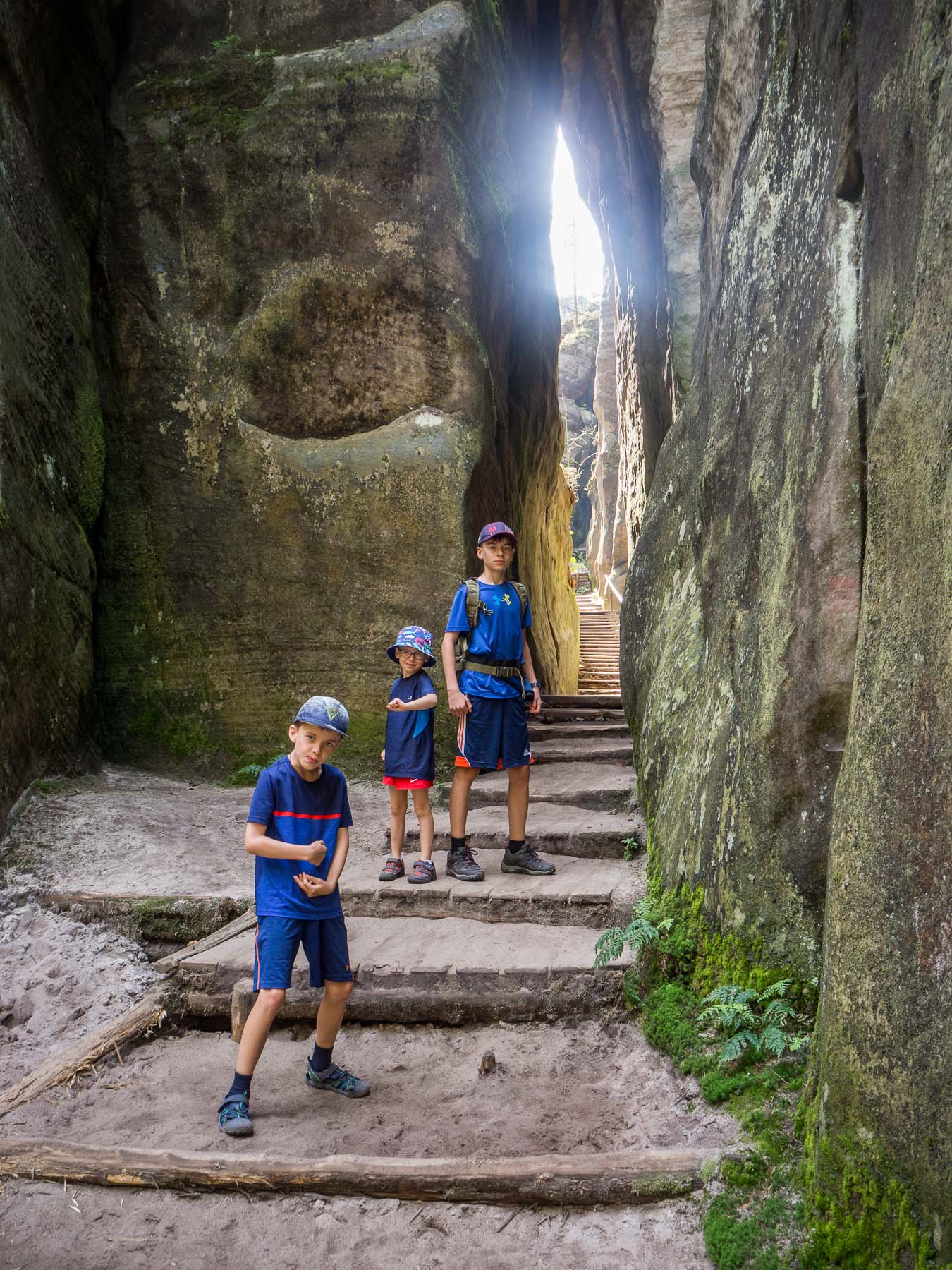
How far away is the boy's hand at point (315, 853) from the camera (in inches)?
124

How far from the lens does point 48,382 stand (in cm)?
695

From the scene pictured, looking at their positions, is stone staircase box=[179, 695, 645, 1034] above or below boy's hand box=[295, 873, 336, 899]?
below

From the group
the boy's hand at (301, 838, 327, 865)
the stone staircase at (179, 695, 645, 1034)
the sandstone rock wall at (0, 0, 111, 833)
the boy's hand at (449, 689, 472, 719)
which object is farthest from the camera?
the sandstone rock wall at (0, 0, 111, 833)

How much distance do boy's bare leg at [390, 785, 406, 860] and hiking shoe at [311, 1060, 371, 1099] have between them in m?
1.63

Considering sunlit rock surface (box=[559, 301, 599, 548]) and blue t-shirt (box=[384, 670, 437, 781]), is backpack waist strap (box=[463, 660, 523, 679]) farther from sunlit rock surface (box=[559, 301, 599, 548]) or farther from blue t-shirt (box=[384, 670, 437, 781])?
sunlit rock surface (box=[559, 301, 599, 548])

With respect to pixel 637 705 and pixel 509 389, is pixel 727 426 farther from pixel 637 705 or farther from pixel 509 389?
pixel 509 389

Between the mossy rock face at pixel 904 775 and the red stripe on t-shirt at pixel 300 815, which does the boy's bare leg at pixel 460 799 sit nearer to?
the red stripe on t-shirt at pixel 300 815

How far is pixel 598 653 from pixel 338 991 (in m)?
15.5

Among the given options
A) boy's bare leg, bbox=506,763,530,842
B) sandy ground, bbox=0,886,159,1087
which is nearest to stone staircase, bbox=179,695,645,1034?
boy's bare leg, bbox=506,763,530,842

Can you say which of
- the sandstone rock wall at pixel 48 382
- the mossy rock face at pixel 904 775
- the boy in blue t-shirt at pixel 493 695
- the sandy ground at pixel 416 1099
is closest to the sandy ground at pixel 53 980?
the sandy ground at pixel 416 1099

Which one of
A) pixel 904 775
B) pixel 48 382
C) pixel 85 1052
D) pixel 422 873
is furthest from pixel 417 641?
pixel 48 382

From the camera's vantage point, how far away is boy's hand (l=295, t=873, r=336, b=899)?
318 cm

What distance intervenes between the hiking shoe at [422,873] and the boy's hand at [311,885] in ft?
5.41

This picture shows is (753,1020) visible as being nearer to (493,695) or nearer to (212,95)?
(493,695)
